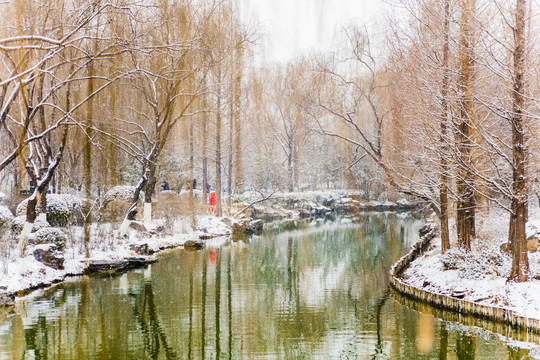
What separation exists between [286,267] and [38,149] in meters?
8.13

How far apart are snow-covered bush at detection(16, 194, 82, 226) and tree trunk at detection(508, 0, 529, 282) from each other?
42.6 ft

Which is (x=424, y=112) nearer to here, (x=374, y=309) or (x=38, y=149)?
(x=374, y=309)

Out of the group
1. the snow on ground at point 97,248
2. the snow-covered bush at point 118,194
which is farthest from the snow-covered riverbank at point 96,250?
the snow-covered bush at point 118,194

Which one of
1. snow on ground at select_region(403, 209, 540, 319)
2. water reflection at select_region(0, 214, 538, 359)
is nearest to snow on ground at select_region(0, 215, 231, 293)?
water reflection at select_region(0, 214, 538, 359)

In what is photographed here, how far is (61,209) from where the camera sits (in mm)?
17125

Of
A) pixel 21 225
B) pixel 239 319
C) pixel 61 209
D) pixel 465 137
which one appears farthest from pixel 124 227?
pixel 465 137

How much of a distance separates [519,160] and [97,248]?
461 inches

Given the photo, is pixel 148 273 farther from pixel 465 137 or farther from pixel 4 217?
pixel 465 137

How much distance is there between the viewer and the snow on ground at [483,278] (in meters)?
9.27

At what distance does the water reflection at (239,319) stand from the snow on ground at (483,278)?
0.71m

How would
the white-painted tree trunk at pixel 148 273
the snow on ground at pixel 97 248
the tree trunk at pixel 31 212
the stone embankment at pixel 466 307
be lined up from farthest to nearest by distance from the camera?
the white-painted tree trunk at pixel 148 273, the tree trunk at pixel 31 212, the snow on ground at pixel 97 248, the stone embankment at pixel 466 307

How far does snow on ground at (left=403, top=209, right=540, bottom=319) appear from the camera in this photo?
927 centimetres

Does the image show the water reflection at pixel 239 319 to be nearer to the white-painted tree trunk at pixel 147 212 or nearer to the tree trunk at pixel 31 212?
the tree trunk at pixel 31 212

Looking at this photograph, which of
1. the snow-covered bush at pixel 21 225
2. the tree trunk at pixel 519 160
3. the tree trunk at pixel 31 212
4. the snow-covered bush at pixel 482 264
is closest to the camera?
the tree trunk at pixel 519 160
